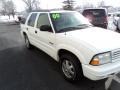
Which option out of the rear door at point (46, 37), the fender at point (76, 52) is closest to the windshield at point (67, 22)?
the rear door at point (46, 37)

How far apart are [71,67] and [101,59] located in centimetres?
90

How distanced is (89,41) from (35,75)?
1.95m

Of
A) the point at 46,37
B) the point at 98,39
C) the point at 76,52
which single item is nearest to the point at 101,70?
the point at 76,52

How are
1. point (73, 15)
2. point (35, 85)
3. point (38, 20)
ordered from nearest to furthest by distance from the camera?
1. point (35, 85)
2. point (73, 15)
3. point (38, 20)

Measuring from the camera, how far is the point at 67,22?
4785 mm

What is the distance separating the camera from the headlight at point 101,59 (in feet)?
10.7

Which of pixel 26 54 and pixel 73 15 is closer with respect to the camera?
pixel 73 15

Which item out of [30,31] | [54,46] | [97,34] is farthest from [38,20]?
[97,34]

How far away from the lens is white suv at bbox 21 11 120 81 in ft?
10.8

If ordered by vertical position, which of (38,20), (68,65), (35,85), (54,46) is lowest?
(35,85)

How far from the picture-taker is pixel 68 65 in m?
4.05

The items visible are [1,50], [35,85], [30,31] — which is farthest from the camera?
[1,50]

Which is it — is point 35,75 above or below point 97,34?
below

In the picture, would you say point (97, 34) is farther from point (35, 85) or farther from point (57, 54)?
point (35, 85)
